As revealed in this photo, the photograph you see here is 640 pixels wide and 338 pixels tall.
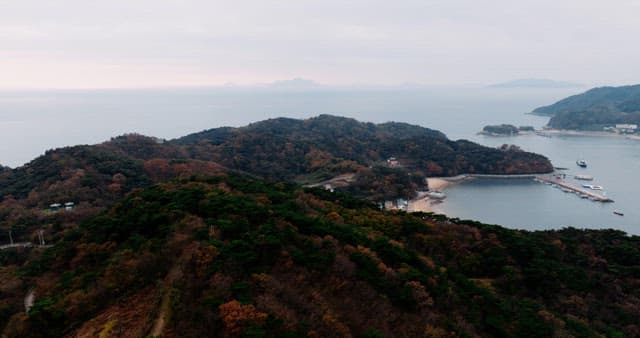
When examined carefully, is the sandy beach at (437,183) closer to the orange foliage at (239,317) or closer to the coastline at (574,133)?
the orange foliage at (239,317)

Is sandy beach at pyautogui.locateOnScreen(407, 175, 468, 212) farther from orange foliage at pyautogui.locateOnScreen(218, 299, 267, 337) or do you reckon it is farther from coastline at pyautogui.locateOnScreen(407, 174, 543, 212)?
orange foliage at pyautogui.locateOnScreen(218, 299, 267, 337)

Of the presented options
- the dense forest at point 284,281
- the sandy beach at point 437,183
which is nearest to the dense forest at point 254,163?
the sandy beach at point 437,183

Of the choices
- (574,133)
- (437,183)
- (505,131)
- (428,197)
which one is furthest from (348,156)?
(574,133)

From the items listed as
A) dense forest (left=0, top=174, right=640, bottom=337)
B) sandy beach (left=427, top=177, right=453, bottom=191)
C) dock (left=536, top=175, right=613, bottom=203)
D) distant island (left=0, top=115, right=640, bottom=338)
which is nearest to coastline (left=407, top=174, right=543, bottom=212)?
sandy beach (left=427, top=177, right=453, bottom=191)

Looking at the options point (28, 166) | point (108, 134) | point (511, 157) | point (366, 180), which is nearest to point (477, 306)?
point (366, 180)

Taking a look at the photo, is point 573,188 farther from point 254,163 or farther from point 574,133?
point 574,133

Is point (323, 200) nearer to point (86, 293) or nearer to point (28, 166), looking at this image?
point (86, 293)
